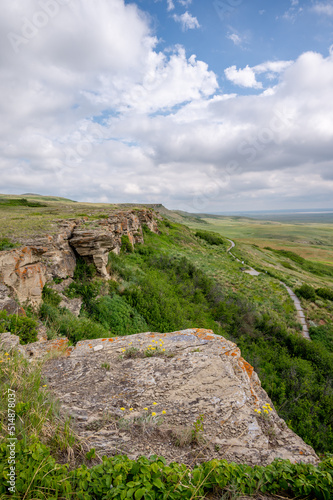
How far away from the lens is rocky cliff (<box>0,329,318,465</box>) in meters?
3.34

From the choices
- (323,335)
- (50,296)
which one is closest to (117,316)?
(50,296)

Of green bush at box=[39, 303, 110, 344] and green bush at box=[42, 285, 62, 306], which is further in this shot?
green bush at box=[42, 285, 62, 306]

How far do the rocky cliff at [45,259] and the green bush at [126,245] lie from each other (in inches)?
208

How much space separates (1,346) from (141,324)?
24.6 feet

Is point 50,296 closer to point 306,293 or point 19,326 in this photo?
point 19,326

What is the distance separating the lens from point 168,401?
4.15 metres

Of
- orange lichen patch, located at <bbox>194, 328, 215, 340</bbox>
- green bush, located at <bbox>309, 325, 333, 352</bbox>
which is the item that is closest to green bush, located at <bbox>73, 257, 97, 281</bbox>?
orange lichen patch, located at <bbox>194, 328, 215, 340</bbox>

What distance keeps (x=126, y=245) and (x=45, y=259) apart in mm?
10148

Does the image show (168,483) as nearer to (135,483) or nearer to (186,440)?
(135,483)

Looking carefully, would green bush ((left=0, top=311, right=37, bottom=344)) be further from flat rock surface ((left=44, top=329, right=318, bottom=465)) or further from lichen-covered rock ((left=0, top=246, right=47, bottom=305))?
lichen-covered rock ((left=0, top=246, right=47, bottom=305))

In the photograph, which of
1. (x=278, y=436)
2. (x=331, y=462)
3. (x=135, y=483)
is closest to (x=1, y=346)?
(x=135, y=483)

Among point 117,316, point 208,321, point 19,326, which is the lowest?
point 208,321

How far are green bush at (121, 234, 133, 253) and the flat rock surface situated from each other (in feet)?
46.9

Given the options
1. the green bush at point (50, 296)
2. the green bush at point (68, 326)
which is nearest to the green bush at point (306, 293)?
the green bush at point (68, 326)
